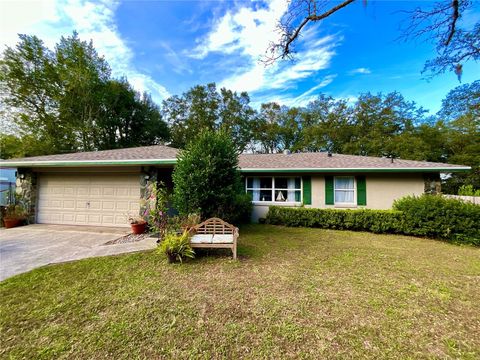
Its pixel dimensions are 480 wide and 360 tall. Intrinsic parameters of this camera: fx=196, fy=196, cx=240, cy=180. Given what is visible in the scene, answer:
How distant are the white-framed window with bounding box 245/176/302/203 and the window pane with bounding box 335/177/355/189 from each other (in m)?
1.75

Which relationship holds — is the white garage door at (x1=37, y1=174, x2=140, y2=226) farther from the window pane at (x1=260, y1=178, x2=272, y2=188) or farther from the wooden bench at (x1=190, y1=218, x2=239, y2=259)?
the window pane at (x1=260, y1=178, x2=272, y2=188)

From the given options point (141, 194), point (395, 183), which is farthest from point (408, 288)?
point (141, 194)

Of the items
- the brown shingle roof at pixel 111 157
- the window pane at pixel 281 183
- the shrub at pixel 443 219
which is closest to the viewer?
the shrub at pixel 443 219

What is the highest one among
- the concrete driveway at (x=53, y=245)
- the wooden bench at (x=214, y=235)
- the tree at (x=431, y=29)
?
the tree at (x=431, y=29)

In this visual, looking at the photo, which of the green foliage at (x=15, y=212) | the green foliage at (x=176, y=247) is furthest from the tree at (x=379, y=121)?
the green foliage at (x=15, y=212)

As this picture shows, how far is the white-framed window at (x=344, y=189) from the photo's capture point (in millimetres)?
9586

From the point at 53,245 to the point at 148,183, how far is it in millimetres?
3351

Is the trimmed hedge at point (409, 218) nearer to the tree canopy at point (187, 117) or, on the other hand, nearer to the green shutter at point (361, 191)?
the green shutter at point (361, 191)

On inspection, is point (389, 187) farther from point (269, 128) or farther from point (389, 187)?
point (269, 128)

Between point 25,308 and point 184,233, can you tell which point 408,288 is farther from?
point 25,308

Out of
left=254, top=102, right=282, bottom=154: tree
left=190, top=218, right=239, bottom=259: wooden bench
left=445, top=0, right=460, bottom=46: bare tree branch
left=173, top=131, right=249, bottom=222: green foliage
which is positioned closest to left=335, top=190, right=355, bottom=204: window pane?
A: left=173, top=131, right=249, bottom=222: green foliage

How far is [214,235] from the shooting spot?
5.20 meters

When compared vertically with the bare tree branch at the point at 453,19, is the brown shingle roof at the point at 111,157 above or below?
below

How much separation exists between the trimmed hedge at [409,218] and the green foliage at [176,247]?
5512mm
